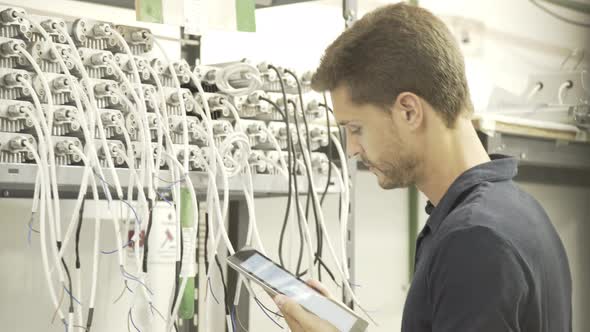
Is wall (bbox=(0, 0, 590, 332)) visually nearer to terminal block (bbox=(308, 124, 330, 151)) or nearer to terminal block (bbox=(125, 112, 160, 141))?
terminal block (bbox=(308, 124, 330, 151))

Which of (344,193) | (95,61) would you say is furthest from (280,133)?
(95,61)

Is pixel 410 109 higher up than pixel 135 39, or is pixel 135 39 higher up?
pixel 135 39

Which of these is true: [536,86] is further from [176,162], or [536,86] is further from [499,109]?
[176,162]

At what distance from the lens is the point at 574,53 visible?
3.24m

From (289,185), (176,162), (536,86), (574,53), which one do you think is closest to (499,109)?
(536,86)

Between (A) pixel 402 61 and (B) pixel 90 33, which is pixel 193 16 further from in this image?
(A) pixel 402 61

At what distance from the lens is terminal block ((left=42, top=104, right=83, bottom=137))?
126cm

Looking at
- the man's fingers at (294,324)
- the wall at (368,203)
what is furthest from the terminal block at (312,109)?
the man's fingers at (294,324)

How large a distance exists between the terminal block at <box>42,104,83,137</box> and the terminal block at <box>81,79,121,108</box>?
56mm

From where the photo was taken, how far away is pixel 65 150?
1255 mm

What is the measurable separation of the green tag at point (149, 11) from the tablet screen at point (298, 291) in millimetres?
419

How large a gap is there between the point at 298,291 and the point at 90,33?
0.52 metres

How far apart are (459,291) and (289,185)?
0.63 meters

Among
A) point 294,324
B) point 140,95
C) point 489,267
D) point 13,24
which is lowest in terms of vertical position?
point 294,324
